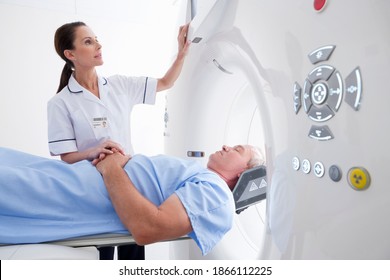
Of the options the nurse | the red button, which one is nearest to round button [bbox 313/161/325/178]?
the red button

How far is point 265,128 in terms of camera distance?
0.79 m

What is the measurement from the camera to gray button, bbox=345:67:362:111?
1.65ft

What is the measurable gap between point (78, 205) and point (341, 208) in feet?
2.39

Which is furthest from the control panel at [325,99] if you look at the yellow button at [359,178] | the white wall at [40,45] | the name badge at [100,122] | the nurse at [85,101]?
the white wall at [40,45]

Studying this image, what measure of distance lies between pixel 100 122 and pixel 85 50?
34 centimetres

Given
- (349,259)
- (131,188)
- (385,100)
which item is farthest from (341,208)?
(131,188)

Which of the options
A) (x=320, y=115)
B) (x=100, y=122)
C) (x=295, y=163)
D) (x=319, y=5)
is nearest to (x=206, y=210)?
(x=295, y=163)

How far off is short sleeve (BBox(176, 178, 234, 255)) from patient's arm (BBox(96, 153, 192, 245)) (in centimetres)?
2

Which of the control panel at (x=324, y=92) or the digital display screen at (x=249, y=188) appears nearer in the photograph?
the control panel at (x=324, y=92)

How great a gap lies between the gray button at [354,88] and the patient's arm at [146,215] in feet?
1.67

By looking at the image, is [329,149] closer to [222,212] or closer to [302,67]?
[302,67]

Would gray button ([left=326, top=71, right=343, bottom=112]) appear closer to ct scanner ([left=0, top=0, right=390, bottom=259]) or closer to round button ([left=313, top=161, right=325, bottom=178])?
ct scanner ([left=0, top=0, right=390, bottom=259])

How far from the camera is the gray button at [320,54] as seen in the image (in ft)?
1.85

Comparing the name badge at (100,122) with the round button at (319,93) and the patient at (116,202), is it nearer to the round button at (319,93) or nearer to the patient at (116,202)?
the patient at (116,202)
